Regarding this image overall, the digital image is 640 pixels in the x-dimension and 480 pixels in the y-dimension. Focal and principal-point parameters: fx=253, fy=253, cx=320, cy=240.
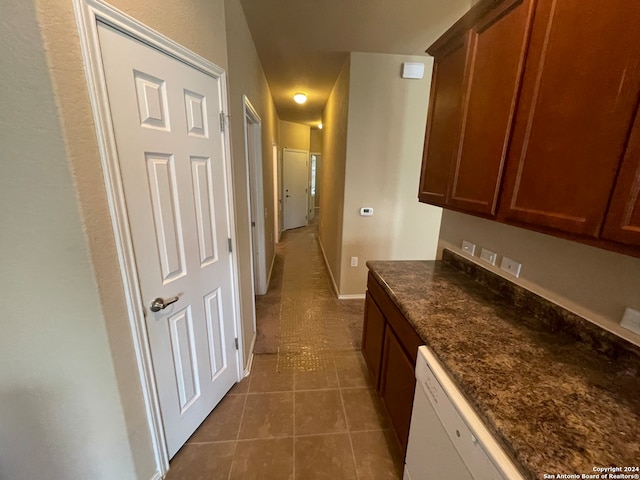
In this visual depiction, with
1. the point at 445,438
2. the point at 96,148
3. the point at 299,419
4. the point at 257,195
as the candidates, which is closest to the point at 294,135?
the point at 257,195

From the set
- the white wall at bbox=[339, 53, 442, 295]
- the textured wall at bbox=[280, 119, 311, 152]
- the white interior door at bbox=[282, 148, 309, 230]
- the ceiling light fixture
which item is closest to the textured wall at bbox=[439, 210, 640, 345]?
the white wall at bbox=[339, 53, 442, 295]

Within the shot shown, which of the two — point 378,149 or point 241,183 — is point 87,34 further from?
point 378,149

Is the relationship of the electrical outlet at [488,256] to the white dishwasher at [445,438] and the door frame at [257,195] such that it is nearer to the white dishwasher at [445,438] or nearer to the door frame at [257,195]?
the white dishwasher at [445,438]

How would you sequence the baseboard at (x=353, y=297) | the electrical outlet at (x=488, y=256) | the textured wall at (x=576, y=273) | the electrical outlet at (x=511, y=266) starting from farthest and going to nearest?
1. the baseboard at (x=353, y=297)
2. the electrical outlet at (x=488, y=256)
3. the electrical outlet at (x=511, y=266)
4. the textured wall at (x=576, y=273)

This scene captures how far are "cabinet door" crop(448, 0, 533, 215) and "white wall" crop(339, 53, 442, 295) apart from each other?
154 centimetres

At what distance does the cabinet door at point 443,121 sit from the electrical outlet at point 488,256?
15.0 inches

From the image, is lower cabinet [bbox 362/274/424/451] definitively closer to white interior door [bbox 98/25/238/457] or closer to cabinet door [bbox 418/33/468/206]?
cabinet door [bbox 418/33/468/206]

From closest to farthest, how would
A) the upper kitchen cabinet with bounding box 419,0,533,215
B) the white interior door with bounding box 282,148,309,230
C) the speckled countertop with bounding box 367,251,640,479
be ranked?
the speckled countertop with bounding box 367,251,640,479
the upper kitchen cabinet with bounding box 419,0,533,215
the white interior door with bounding box 282,148,309,230

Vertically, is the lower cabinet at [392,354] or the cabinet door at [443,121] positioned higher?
the cabinet door at [443,121]

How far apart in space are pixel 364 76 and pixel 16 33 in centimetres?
252

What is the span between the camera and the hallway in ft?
4.43

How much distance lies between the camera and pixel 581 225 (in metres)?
0.75

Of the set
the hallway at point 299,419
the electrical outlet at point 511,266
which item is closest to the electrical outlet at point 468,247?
the electrical outlet at point 511,266

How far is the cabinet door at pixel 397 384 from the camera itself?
118cm
